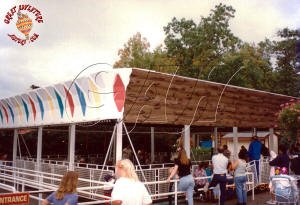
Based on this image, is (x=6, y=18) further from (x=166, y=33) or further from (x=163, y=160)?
(x=166, y=33)

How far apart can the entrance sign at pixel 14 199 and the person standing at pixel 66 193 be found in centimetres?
33

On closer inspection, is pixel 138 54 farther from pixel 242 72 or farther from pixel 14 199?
pixel 14 199

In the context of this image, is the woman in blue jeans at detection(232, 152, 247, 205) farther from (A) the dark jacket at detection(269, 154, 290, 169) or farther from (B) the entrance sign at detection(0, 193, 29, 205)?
(B) the entrance sign at detection(0, 193, 29, 205)

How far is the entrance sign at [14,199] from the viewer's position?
5.05 metres

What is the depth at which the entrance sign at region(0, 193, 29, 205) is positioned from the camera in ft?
16.6

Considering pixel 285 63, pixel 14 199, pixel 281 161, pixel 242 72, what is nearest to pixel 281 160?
pixel 281 161

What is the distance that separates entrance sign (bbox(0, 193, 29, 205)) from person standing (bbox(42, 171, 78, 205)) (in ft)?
1.07

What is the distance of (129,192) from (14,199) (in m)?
1.67

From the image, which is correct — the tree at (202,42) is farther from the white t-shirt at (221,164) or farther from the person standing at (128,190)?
the person standing at (128,190)

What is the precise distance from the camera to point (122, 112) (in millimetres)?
11172

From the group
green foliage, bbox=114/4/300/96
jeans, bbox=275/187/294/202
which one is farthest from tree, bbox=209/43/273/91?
jeans, bbox=275/187/294/202

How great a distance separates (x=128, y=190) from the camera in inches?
190

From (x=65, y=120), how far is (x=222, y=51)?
92.3ft

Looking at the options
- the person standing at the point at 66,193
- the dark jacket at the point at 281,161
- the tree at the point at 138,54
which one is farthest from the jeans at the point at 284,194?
the tree at the point at 138,54
